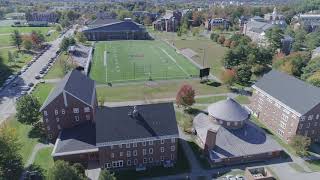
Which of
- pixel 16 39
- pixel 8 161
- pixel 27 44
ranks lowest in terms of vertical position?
pixel 8 161

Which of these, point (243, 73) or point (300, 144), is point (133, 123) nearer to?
point (300, 144)

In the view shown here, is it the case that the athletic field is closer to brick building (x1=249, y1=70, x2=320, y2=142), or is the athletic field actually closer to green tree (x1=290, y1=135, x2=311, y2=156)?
brick building (x1=249, y1=70, x2=320, y2=142)

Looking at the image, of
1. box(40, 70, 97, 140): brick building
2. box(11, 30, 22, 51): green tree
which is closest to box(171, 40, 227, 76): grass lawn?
box(40, 70, 97, 140): brick building

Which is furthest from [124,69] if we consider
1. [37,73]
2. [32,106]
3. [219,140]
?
[219,140]

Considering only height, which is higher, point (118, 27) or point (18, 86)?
point (118, 27)

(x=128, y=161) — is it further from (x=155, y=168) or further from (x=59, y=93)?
(x=59, y=93)

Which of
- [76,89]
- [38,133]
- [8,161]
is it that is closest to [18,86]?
[38,133]
